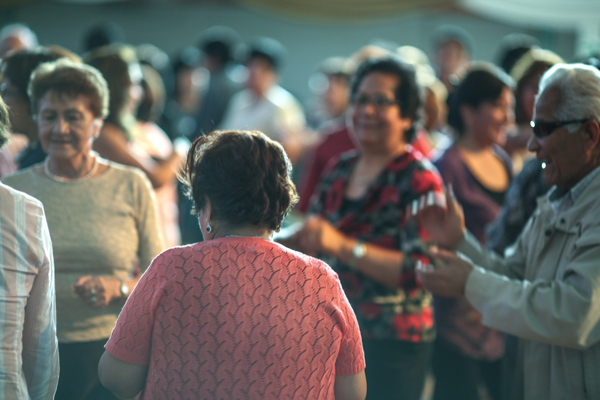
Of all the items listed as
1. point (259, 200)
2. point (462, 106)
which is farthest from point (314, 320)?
point (462, 106)

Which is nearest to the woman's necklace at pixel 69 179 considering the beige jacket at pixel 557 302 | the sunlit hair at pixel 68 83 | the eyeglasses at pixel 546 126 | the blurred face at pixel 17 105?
the sunlit hair at pixel 68 83

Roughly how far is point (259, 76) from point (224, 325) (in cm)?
420

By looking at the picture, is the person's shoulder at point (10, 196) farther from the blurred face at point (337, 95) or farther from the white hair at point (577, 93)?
the blurred face at point (337, 95)

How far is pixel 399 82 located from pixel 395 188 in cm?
44

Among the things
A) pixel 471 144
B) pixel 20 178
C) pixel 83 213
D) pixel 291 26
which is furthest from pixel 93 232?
pixel 291 26

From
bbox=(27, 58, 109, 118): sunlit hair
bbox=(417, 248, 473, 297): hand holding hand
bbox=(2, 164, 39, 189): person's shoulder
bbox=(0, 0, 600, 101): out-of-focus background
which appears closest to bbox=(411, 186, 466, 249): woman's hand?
bbox=(417, 248, 473, 297): hand holding hand

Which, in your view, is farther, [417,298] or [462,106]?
[462,106]

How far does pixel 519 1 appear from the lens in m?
7.15

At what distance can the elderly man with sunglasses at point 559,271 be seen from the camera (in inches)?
58.4

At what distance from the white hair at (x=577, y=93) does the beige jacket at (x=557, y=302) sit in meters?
0.17

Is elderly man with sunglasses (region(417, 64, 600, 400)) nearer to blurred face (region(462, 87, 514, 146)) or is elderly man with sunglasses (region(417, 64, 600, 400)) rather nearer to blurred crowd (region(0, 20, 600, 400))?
blurred crowd (region(0, 20, 600, 400))

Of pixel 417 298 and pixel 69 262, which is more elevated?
pixel 69 262

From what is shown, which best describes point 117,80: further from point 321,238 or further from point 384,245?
point 384,245

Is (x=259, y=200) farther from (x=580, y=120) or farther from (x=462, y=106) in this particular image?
(x=462, y=106)
